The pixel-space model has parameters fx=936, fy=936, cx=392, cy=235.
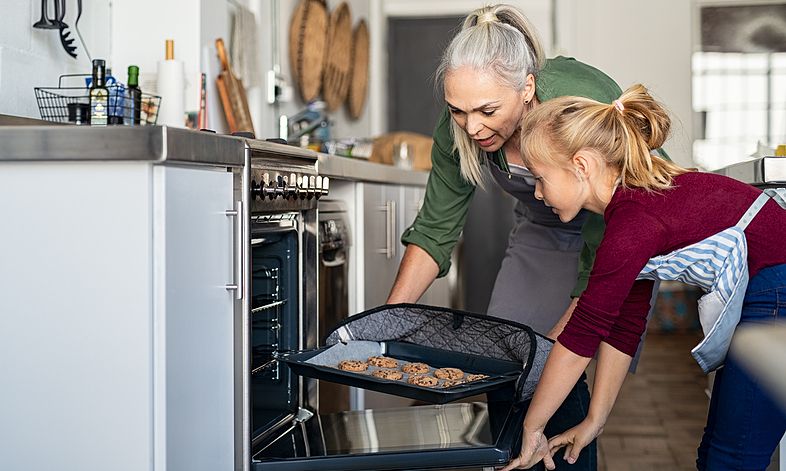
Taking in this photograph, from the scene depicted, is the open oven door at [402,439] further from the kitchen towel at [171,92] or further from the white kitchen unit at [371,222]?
the kitchen towel at [171,92]

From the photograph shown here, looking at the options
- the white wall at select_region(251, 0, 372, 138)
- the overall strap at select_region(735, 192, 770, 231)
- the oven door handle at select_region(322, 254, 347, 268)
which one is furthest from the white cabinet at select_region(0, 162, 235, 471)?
the white wall at select_region(251, 0, 372, 138)

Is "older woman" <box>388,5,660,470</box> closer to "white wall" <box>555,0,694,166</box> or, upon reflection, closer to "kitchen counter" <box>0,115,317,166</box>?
"kitchen counter" <box>0,115,317,166</box>

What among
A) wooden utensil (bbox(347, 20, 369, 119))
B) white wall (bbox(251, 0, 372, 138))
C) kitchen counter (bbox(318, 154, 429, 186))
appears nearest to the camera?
kitchen counter (bbox(318, 154, 429, 186))

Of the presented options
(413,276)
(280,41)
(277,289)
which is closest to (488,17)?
(413,276)

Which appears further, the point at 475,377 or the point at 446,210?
the point at 446,210

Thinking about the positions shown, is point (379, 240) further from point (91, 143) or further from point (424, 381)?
point (91, 143)

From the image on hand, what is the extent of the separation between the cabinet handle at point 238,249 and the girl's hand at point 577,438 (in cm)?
63

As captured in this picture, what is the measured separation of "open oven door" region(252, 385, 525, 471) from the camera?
1507 millimetres

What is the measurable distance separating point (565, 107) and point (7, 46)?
1.23 meters

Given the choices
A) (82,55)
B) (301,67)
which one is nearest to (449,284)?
(301,67)

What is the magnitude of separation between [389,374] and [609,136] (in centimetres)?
56

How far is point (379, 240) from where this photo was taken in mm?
3158

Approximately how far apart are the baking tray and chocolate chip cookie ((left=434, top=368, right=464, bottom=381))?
1.6 inches

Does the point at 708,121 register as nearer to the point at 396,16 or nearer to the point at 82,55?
the point at 396,16
